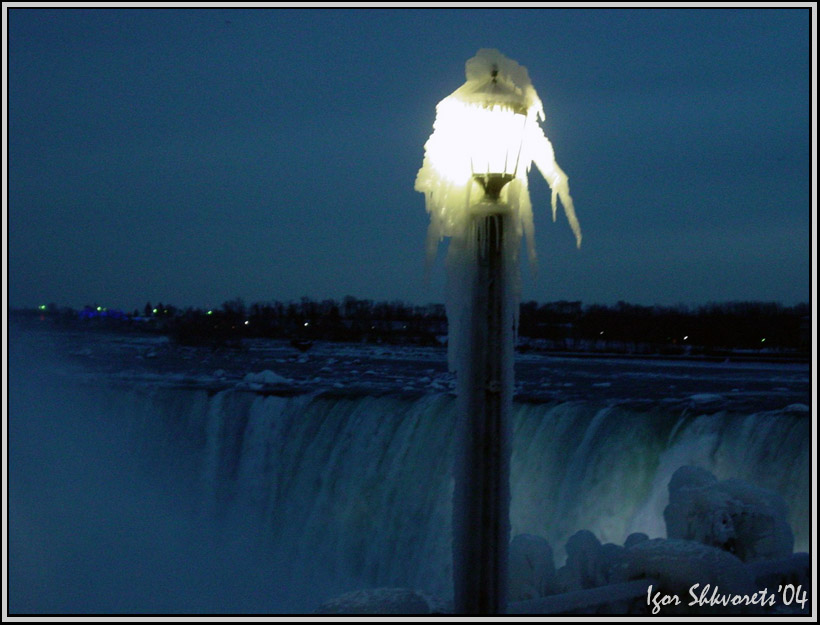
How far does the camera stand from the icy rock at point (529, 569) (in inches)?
258

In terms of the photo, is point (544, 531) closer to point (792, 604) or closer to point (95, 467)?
point (792, 604)

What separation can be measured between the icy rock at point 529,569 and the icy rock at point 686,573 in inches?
36.4

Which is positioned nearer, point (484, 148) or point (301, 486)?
point (484, 148)

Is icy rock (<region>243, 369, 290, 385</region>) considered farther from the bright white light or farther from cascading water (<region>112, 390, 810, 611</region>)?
the bright white light

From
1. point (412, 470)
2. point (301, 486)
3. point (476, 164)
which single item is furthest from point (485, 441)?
point (301, 486)

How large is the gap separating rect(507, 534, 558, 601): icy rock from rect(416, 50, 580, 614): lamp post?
321 cm

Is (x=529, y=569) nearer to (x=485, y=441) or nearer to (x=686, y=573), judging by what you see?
(x=686, y=573)

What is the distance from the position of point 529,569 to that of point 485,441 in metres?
3.53

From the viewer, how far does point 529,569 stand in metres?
6.62

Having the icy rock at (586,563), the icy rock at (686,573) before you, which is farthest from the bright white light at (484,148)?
the icy rock at (586,563)

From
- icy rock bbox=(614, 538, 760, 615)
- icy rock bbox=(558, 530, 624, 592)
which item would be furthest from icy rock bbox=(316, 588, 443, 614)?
icy rock bbox=(558, 530, 624, 592)

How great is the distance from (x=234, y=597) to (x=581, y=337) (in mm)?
17753

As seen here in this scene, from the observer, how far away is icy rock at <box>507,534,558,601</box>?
21.5 feet

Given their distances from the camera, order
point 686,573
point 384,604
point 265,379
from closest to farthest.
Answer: point 384,604 → point 686,573 → point 265,379
